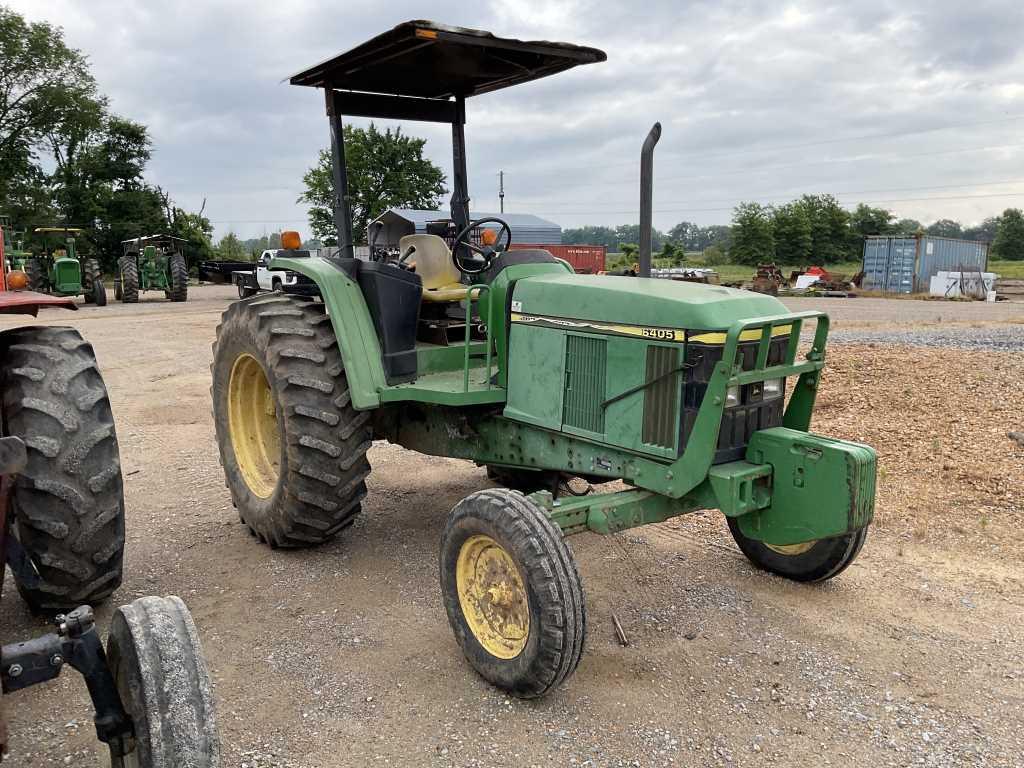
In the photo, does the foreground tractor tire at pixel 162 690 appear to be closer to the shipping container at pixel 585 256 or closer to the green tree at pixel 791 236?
the shipping container at pixel 585 256

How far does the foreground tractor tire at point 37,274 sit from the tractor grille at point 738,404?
898 inches

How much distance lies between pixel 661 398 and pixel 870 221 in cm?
6423

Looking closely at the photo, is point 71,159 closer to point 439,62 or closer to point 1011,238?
point 439,62

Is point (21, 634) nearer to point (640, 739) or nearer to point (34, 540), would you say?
point (34, 540)

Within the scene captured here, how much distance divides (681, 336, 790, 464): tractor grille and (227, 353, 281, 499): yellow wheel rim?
9.36 feet

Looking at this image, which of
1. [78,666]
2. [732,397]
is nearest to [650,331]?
[732,397]

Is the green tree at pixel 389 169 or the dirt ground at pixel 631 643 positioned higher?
the green tree at pixel 389 169

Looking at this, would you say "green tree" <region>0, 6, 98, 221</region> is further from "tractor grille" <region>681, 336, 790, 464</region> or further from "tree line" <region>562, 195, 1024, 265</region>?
"tractor grille" <region>681, 336, 790, 464</region>

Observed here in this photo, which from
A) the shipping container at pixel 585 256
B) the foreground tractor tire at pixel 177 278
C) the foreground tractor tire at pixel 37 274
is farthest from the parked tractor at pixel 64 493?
the shipping container at pixel 585 256

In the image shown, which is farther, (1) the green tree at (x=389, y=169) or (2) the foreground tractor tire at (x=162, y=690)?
(1) the green tree at (x=389, y=169)

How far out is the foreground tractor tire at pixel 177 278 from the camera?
79.8 ft

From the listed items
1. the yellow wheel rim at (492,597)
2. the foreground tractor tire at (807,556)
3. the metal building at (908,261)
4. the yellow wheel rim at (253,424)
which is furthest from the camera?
the metal building at (908,261)

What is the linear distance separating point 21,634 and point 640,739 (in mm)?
2766

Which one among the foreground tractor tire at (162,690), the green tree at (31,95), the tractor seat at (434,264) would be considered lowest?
the foreground tractor tire at (162,690)
